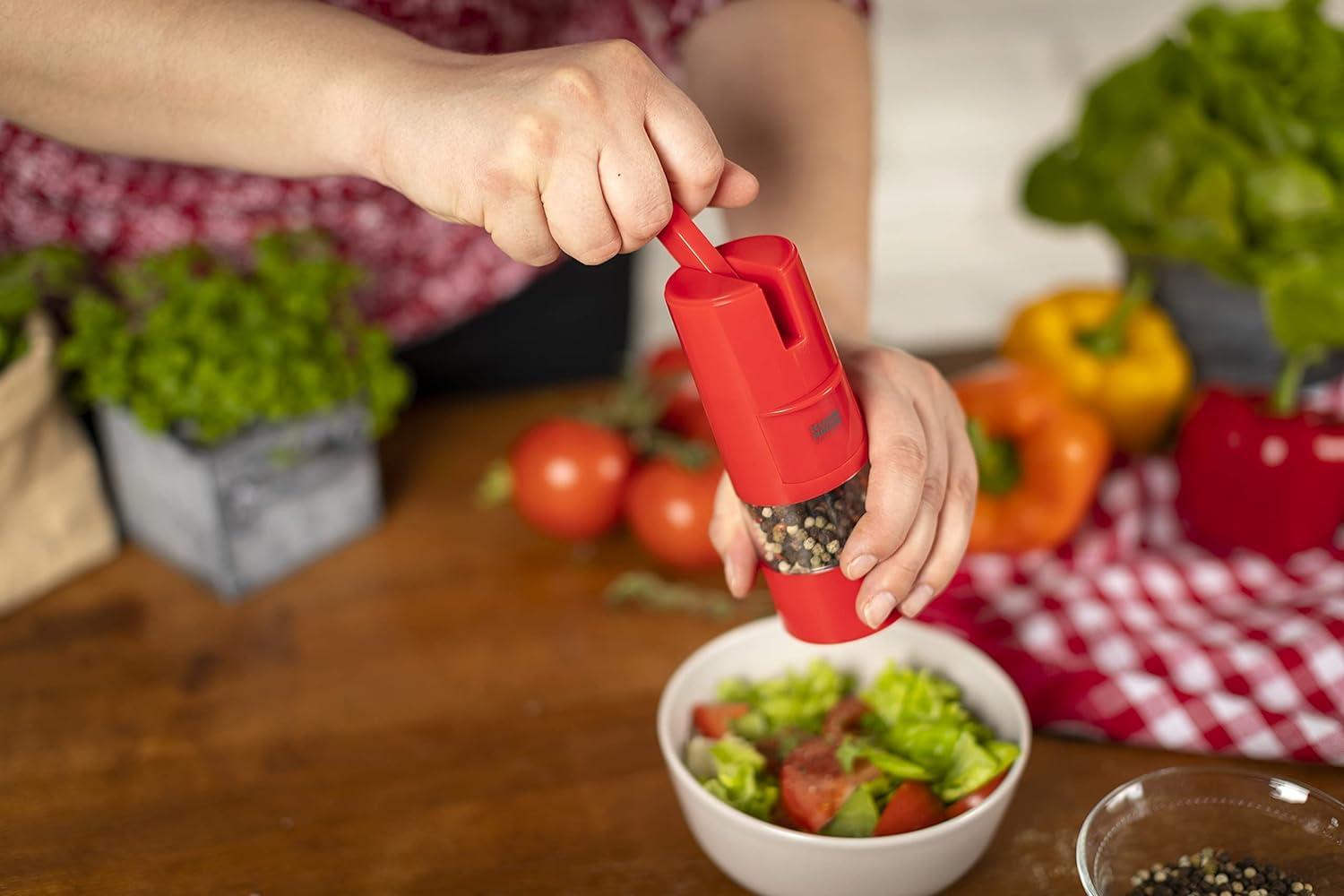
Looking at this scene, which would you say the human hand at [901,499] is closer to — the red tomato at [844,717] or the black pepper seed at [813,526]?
the black pepper seed at [813,526]

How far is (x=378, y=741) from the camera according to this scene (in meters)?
0.90

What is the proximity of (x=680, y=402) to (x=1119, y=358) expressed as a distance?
464mm

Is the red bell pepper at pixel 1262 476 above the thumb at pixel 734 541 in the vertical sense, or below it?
below

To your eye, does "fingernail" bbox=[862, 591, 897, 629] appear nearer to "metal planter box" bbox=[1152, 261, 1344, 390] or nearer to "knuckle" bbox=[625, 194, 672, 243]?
"knuckle" bbox=[625, 194, 672, 243]

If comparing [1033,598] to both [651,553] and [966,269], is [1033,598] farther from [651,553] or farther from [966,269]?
[966,269]

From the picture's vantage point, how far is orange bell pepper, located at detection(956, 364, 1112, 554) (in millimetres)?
1116

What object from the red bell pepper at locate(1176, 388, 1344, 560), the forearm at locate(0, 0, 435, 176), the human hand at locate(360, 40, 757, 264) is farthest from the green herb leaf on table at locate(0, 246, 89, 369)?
the red bell pepper at locate(1176, 388, 1344, 560)

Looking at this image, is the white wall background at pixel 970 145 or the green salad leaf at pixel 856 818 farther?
the white wall background at pixel 970 145

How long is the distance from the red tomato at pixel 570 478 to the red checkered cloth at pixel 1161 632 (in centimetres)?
31

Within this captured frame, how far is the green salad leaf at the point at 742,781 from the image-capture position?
750mm

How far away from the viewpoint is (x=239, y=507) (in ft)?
3.39

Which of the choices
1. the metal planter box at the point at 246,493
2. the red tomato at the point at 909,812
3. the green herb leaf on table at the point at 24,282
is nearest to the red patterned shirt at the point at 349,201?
the green herb leaf on table at the point at 24,282

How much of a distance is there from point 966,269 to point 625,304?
184cm

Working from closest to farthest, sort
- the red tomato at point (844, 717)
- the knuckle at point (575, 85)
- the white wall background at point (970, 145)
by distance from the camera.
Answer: the knuckle at point (575, 85), the red tomato at point (844, 717), the white wall background at point (970, 145)
